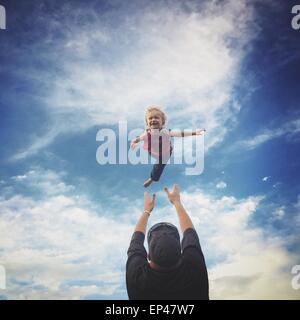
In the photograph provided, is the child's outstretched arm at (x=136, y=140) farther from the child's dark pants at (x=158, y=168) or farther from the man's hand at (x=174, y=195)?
the man's hand at (x=174, y=195)

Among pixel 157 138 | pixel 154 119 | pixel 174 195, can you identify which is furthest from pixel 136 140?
pixel 174 195

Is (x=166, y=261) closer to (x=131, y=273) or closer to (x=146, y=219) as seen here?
(x=131, y=273)

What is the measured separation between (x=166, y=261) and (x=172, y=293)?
407mm

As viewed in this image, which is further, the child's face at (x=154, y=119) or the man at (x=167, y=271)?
the child's face at (x=154, y=119)

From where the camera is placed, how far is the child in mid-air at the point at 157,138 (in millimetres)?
6680

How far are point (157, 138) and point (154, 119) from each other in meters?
0.45

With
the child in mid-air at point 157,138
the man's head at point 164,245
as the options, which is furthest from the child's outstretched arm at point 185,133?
the man's head at point 164,245

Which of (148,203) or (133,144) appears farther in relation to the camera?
(133,144)

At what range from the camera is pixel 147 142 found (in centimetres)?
689

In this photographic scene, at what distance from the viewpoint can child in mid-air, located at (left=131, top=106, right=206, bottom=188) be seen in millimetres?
6680

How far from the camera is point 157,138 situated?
6887 mm

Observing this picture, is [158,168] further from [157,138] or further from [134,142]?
[134,142]

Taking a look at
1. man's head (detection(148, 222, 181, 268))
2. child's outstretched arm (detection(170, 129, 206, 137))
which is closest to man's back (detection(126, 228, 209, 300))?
man's head (detection(148, 222, 181, 268))
